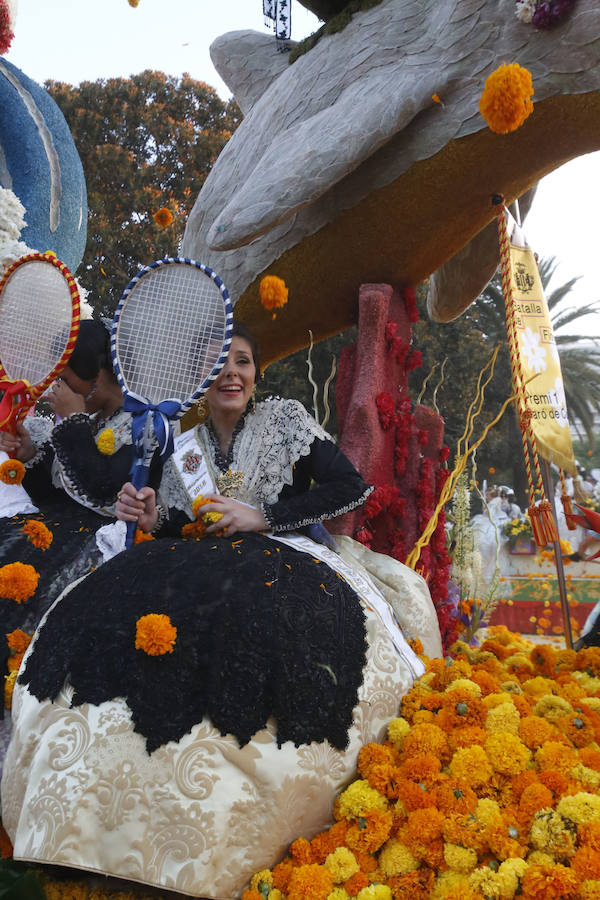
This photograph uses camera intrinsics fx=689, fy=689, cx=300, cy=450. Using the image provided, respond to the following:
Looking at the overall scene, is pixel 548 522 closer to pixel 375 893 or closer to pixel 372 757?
pixel 372 757

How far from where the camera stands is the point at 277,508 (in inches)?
87.7

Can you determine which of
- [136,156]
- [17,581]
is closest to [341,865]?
[17,581]

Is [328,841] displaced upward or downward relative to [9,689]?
downward

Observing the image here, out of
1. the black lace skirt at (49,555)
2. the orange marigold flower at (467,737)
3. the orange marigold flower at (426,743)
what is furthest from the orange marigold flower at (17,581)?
the orange marigold flower at (467,737)

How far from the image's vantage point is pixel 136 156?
11.3 m

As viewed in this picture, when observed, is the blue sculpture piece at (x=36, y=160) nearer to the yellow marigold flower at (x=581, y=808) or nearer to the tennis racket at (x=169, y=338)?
the tennis racket at (x=169, y=338)

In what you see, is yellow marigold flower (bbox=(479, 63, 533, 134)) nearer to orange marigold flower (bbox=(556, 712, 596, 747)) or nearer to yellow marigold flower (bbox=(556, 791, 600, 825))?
orange marigold flower (bbox=(556, 712, 596, 747))

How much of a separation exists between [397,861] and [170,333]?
1597mm

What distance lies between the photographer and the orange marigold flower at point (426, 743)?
174cm

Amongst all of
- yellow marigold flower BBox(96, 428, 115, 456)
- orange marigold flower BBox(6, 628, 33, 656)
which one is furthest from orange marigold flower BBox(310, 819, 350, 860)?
yellow marigold flower BBox(96, 428, 115, 456)

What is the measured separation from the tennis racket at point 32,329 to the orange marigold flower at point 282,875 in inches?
65.5

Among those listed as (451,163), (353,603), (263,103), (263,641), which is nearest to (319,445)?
(353,603)

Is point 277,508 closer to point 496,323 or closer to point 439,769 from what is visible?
point 439,769

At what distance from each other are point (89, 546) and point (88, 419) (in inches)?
19.2
